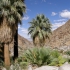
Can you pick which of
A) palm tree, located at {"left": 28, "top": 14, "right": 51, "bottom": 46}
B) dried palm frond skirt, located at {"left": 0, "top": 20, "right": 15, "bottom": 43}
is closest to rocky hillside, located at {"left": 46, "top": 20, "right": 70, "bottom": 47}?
palm tree, located at {"left": 28, "top": 14, "right": 51, "bottom": 46}

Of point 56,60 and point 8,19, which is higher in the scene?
point 8,19

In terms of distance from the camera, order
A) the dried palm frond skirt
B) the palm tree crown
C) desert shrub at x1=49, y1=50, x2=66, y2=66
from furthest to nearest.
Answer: the palm tree crown
the dried palm frond skirt
desert shrub at x1=49, y1=50, x2=66, y2=66

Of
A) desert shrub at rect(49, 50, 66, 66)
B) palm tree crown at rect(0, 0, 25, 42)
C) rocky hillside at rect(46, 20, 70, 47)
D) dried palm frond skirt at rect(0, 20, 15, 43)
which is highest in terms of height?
rocky hillside at rect(46, 20, 70, 47)

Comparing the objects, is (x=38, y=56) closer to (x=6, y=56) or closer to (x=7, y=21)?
(x=6, y=56)

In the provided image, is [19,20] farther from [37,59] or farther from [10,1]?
[37,59]

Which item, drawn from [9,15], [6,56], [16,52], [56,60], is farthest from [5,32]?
[56,60]

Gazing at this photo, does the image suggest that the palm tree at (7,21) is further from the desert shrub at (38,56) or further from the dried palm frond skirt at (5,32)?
the desert shrub at (38,56)

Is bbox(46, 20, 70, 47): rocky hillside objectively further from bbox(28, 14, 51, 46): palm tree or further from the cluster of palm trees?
the cluster of palm trees

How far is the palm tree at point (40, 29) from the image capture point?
40812 millimetres

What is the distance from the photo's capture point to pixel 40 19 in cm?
4119

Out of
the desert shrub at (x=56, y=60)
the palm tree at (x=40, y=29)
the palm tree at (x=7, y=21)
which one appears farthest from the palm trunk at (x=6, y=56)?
the palm tree at (x=40, y=29)

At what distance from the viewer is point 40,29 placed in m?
41.5

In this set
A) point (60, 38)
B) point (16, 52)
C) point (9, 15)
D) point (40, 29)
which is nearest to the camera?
point (9, 15)

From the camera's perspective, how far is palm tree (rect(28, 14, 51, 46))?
134ft
